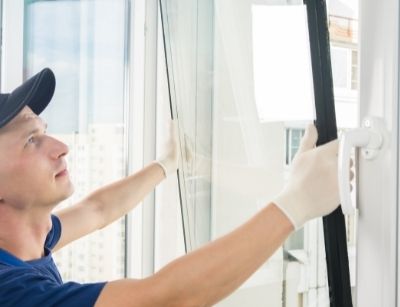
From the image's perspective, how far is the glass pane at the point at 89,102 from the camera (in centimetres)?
197

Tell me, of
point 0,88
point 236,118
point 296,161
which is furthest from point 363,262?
point 0,88

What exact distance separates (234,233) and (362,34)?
45cm

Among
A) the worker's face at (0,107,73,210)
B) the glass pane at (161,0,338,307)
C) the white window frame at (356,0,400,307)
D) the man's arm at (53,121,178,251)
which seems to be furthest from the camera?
the man's arm at (53,121,178,251)

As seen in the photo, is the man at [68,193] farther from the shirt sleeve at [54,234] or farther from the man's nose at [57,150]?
the shirt sleeve at [54,234]

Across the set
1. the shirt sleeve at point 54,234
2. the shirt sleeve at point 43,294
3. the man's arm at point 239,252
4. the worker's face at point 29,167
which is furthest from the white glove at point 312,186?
the shirt sleeve at point 54,234

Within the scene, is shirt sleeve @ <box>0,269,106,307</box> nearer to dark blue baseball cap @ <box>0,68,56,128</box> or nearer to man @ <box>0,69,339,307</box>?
man @ <box>0,69,339,307</box>

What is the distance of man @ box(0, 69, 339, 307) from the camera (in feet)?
2.82

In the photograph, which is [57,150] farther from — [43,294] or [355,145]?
[355,145]

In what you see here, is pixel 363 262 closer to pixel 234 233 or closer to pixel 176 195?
pixel 234 233

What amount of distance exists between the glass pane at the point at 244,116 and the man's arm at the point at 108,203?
6.7 inches

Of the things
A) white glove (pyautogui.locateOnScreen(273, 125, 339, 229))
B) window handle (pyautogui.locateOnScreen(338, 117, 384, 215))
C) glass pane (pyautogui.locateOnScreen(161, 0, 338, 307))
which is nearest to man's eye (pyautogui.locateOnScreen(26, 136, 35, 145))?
glass pane (pyautogui.locateOnScreen(161, 0, 338, 307))

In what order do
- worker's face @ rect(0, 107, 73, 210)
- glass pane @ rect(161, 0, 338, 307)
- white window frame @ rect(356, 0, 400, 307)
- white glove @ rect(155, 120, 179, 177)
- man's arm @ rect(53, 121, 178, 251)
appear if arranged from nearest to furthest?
white window frame @ rect(356, 0, 400, 307), glass pane @ rect(161, 0, 338, 307), worker's face @ rect(0, 107, 73, 210), man's arm @ rect(53, 121, 178, 251), white glove @ rect(155, 120, 179, 177)

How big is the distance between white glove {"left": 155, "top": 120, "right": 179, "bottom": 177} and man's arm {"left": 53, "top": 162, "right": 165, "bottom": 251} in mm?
21

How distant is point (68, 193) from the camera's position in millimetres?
1244
